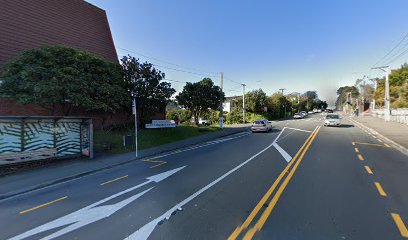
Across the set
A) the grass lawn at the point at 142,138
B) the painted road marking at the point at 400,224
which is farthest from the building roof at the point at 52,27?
the painted road marking at the point at 400,224

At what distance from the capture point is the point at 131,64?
19688 millimetres

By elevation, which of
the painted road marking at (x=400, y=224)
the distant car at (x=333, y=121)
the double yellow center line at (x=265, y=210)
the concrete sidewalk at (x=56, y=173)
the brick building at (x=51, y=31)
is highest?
the brick building at (x=51, y=31)

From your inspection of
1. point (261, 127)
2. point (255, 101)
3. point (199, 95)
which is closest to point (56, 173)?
point (261, 127)

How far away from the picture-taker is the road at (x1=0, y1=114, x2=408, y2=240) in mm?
4461

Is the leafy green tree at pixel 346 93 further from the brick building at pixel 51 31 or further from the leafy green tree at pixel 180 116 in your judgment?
the brick building at pixel 51 31

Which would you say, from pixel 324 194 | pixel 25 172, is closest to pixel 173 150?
pixel 25 172

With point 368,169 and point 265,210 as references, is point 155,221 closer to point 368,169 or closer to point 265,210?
point 265,210

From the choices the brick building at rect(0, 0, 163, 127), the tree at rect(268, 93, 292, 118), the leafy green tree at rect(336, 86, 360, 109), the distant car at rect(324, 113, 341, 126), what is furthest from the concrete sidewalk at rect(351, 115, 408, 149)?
the leafy green tree at rect(336, 86, 360, 109)

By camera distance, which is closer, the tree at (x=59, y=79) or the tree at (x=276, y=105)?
the tree at (x=59, y=79)

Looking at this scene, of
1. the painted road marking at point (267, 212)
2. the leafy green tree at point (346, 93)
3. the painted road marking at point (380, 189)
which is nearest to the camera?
the painted road marking at point (267, 212)

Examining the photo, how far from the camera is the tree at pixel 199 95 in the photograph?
1180 inches

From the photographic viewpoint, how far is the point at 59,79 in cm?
1335

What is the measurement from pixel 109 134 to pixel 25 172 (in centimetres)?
850

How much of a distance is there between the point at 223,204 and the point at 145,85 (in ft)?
52.8
